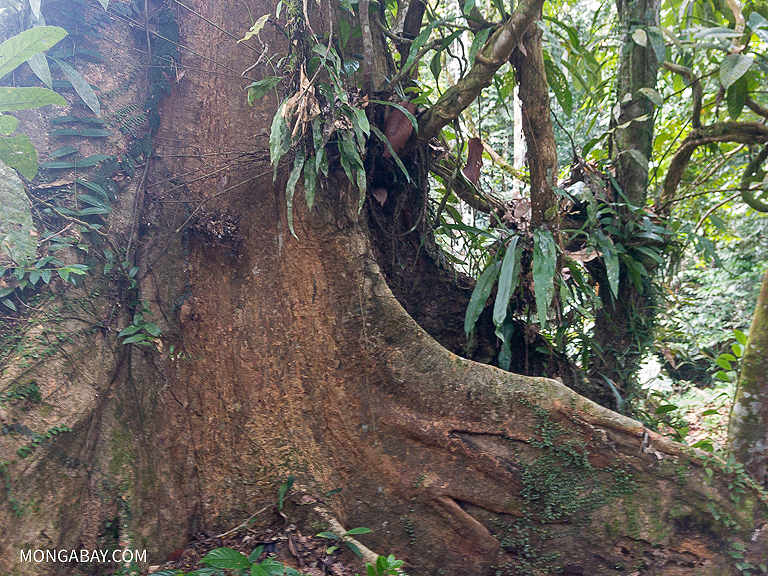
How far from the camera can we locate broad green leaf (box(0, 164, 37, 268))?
1.85 meters

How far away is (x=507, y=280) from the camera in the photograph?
2.71m

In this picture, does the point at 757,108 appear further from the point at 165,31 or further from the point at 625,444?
the point at 165,31

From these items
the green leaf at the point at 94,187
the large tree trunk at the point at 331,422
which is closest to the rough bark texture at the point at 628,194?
the large tree trunk at the point at 331,422

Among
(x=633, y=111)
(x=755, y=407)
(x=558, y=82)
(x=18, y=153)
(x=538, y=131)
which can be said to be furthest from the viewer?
(x=633, y=111)

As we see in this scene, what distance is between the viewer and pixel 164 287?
7.91 ft

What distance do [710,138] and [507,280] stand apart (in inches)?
67.8

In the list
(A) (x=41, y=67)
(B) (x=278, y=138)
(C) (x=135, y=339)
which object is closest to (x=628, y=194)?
(B) (x=278, y=138)

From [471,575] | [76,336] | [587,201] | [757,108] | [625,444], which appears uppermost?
[757,108]

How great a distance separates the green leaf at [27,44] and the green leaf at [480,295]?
7.47 feet

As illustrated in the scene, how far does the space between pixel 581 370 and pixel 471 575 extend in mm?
1536

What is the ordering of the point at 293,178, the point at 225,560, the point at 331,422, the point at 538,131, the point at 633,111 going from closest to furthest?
the point at 225,560, the point at 293,178, the point at 331,422, the point at 538,131, the point at 633,111

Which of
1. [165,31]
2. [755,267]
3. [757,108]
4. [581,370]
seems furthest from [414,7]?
[755,267]

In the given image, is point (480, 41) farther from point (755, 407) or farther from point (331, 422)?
point (755, 407)

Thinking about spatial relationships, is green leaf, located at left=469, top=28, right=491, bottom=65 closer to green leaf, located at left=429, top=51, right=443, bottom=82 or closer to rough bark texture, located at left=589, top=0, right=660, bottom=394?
green leaf, located at left=429, top=51, right=443, bottom=82
